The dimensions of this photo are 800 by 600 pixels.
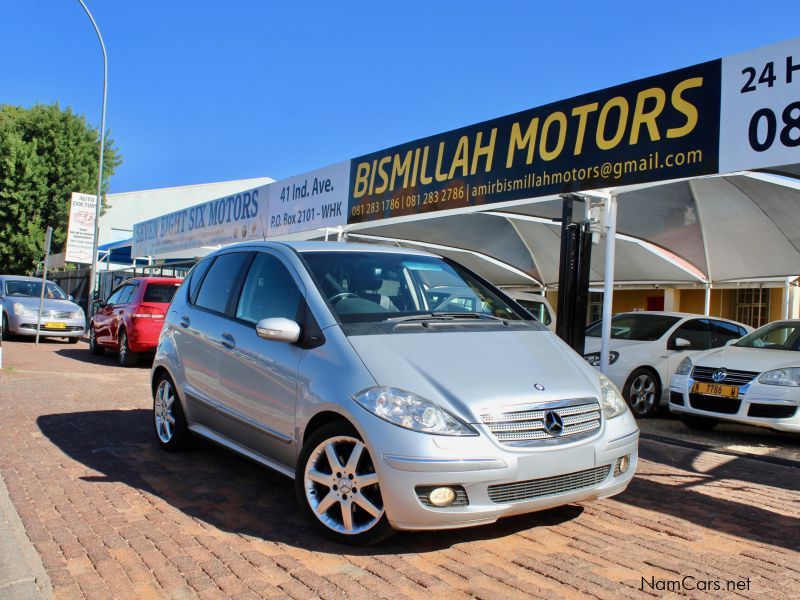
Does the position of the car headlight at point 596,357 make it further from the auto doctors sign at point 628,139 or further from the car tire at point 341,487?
the car tire at point 341,487

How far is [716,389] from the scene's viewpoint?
25.2 ft

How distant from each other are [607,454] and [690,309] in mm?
17033

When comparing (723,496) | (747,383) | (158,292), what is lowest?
(723,496)

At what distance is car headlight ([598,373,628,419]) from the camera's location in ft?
13.1

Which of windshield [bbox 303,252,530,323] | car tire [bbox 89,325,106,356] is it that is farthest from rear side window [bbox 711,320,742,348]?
car tire [bbox 89,325,106,356]

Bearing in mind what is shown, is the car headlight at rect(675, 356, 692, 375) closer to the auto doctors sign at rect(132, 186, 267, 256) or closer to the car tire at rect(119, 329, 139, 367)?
the auto doctors sign at rect(132, 186, 267, 256)

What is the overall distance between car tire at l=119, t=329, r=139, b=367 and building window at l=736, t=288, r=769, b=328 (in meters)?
15.0

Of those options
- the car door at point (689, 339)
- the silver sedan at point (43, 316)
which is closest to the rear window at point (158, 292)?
the silver sedan at point (43, 316)

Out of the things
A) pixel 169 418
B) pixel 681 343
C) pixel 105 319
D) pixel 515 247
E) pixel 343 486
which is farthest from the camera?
pixel 515 247

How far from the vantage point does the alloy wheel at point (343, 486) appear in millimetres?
3629

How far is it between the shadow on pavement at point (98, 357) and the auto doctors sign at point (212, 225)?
3363 mm

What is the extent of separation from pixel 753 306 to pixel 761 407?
12887 millimetres

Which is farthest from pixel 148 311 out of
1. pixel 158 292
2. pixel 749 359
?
pixel 749 359

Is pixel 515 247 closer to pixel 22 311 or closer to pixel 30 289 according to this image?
pixel 22 311
